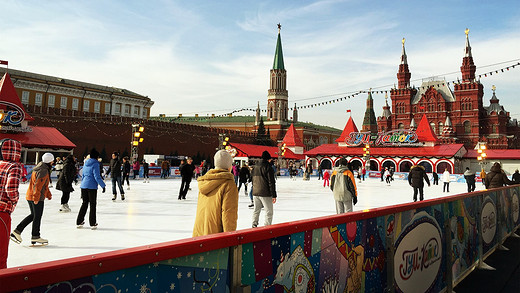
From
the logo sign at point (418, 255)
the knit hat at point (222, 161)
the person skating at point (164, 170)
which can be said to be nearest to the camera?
the logo sign at point (418, 255)

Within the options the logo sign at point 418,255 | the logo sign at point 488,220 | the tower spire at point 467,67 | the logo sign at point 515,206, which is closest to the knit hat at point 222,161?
the logo sign at point 418,255

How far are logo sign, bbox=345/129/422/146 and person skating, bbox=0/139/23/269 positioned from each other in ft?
142

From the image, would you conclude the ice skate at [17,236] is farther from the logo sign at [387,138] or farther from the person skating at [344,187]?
A: the logo sign at [387,138]

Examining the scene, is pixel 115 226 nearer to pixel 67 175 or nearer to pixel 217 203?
pixel 67 175

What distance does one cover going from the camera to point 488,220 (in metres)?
5.61

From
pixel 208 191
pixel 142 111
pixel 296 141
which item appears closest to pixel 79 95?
pixel 142 111

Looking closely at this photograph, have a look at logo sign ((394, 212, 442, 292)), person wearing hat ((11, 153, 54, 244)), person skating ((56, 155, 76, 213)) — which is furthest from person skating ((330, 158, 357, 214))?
person skating ((56, 155, 76, 213))

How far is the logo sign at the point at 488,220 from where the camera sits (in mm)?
5352

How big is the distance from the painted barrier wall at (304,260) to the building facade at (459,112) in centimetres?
5321

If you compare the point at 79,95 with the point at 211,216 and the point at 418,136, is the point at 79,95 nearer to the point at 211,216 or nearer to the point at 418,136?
the point at 418,136

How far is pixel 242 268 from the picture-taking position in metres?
1.84

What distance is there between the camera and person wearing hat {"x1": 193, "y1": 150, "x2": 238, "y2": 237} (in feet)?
10.6

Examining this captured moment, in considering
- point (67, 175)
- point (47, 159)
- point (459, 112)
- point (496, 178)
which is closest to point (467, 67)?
point (459, 112)

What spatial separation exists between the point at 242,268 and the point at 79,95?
156 feet
